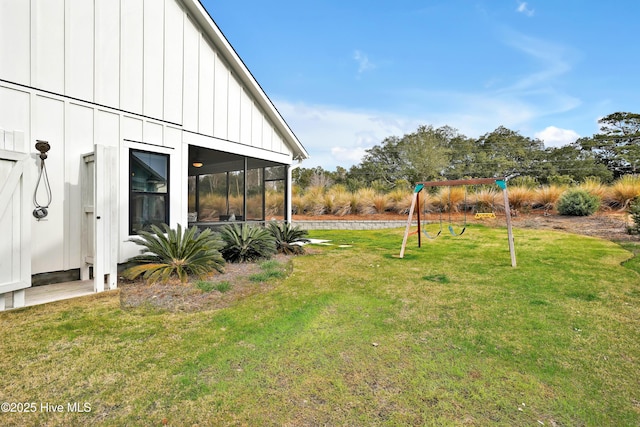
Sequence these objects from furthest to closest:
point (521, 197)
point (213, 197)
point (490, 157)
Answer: point (490, 157) → point (521, 197) → point (213, 197)

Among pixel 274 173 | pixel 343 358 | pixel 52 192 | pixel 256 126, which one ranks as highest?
pixel 256 126

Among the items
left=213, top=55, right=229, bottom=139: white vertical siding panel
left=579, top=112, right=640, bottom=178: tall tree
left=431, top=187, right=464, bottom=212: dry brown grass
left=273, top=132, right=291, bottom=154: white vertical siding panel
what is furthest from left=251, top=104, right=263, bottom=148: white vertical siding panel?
left=579, top=112, right=640, bottom=178: tall tree

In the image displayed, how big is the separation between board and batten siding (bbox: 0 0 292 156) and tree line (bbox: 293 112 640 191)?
627 inches

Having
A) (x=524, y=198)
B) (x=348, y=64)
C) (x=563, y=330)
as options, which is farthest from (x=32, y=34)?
(x=524, y=198)

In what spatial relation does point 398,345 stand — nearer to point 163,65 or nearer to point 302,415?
point 302,415

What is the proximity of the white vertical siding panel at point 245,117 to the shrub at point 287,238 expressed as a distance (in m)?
2.36

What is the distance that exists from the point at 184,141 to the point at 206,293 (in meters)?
3.64

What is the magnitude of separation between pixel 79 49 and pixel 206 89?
8.08 ft

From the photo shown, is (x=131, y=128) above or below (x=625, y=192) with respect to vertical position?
above

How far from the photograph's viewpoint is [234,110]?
7.69m

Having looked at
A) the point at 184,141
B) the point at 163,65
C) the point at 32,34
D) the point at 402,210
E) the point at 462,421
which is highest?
the point at 163,65

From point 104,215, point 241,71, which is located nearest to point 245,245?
point 104,215

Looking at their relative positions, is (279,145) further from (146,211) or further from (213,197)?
(146,211)

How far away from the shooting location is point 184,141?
21.1 feet
